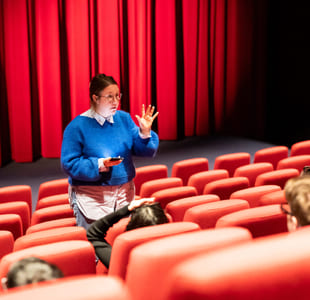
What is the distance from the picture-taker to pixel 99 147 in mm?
1157

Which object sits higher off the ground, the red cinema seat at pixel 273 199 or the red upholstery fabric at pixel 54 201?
the red cinema seat at pixel 273 199

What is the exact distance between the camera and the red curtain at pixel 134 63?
9.28ft

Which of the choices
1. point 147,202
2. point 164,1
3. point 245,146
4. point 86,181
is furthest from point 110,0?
point 147,202

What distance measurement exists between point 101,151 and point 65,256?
524mm

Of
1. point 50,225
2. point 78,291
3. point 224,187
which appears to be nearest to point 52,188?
point 50,225

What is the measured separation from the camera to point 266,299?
15.9 inches

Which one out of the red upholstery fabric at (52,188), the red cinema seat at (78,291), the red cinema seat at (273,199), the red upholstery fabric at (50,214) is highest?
the red cinema seat at (78,291)

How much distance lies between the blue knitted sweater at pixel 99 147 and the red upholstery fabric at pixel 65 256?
45 centimetres

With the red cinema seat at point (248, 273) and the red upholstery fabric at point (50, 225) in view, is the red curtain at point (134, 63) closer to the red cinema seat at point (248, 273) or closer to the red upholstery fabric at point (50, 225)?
the red upholstery fabric at point (50, 225)

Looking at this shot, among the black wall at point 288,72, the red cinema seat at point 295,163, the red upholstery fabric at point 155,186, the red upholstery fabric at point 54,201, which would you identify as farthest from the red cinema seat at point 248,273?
the black wall at point 288,72

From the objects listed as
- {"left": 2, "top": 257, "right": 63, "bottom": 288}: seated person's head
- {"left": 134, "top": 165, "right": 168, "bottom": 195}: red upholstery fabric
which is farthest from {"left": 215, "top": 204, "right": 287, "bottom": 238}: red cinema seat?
{"left": 134, "top": 165, "right": 168, "bottom": 195}: red upholstery fabric

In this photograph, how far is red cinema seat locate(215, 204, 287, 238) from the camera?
0.72m

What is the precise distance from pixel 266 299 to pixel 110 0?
9.44ft

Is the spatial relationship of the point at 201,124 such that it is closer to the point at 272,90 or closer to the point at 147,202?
the point at 272,90
